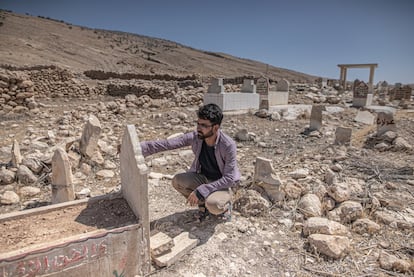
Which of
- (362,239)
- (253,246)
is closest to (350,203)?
(362,239)

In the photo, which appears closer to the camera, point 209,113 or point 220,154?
point 209,113

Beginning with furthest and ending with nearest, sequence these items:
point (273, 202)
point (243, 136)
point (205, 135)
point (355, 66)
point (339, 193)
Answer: point (355, 66)
point (243, 136)
point (273, 202)
point (339, 193)
point (205, 135)

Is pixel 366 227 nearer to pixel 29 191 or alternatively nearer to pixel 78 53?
pixel 29 191

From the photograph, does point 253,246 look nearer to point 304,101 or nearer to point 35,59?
point 304,101

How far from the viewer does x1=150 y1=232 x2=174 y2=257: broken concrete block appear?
2.24 m

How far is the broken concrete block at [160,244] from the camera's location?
224cm

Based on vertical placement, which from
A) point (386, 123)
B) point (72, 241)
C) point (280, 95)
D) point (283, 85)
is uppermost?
point (283, 85)

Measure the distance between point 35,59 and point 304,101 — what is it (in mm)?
19169

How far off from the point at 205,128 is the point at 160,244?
1157 millimetres

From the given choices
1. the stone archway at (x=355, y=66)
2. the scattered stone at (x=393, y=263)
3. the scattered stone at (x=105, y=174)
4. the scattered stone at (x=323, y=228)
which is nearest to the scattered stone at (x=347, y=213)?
the scattered stone at (x=323, y=228)

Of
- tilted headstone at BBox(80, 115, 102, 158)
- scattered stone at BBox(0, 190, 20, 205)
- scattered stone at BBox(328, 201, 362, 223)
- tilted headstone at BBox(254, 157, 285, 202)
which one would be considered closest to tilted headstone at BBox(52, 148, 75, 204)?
scattered stone at BBox(0, 190, 20, 205)

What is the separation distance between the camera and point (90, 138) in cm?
430

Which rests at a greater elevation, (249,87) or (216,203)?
(249,87)

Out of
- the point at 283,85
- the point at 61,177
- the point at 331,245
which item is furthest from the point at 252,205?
the point at 283,85
